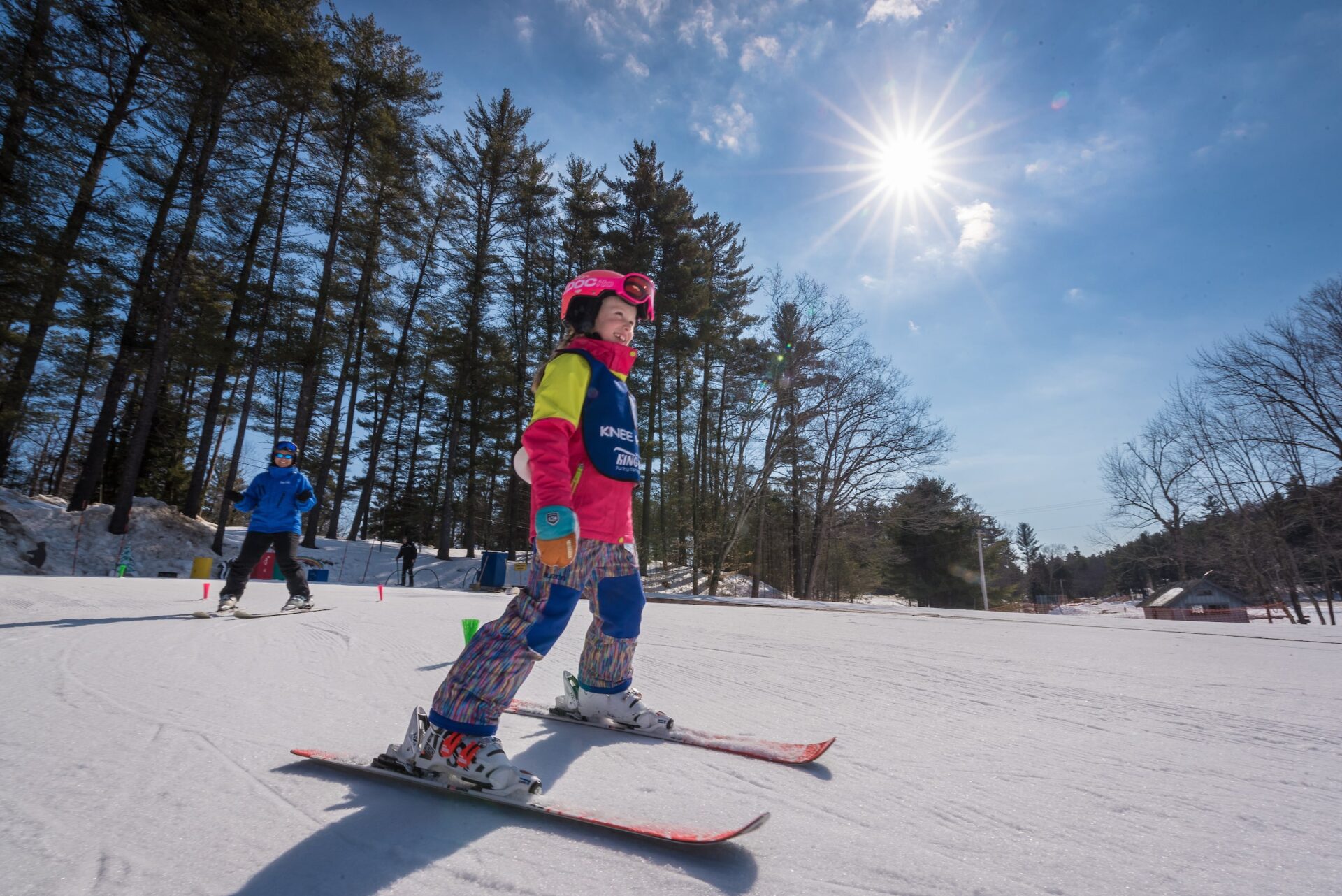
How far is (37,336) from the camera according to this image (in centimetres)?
1189

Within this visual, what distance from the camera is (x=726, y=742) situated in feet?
6.08

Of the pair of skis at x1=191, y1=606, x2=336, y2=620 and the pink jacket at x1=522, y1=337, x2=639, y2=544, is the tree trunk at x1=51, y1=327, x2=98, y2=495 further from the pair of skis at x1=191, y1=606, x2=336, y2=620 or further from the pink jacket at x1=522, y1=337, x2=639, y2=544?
the pink jacket at x1=522, y1=337, x2=639, y2=544

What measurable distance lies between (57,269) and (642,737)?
16.1m

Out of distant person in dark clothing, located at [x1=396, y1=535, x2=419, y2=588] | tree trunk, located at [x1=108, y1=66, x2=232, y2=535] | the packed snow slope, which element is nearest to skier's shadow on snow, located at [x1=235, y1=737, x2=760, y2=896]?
the packed snow slope

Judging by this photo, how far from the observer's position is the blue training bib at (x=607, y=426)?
197cm

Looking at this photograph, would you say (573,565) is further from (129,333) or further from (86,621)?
(129,333)

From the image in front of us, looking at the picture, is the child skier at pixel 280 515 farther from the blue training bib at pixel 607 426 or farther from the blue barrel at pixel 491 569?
the blue barrel at pixel 491 569

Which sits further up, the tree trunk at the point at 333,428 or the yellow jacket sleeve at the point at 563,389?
the tree trunk at the point at 333,428

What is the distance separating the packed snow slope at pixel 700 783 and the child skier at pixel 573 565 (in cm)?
12

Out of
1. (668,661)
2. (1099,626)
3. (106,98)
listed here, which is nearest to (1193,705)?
(668,661)

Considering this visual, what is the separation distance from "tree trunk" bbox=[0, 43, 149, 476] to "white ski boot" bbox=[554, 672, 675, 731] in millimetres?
15099

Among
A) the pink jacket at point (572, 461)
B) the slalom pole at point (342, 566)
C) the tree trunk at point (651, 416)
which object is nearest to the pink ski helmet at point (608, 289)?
the pink jacket at point (572, 461)

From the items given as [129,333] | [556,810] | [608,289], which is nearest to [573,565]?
[556,810]

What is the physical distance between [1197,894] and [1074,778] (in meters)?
0.60
